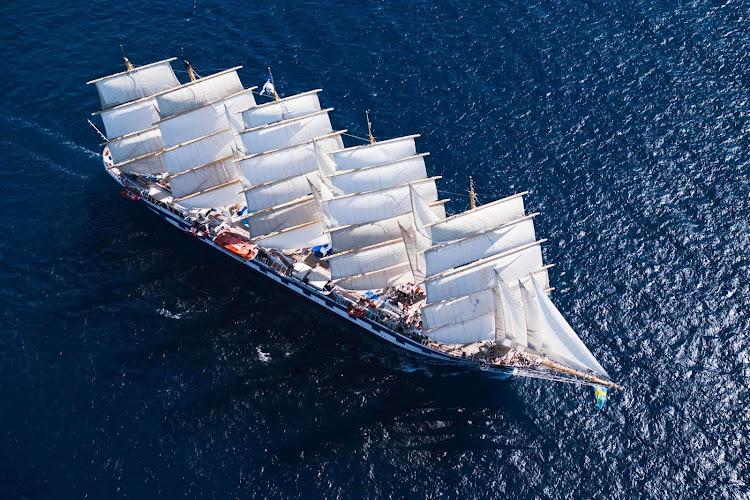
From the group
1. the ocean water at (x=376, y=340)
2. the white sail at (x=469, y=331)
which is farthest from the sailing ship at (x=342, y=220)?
the ocean water at (x=376, y=340)

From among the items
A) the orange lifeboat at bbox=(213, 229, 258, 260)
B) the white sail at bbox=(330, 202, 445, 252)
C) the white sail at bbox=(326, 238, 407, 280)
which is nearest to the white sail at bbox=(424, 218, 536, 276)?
the white sail at bbox=(326, 238, 407, 280)

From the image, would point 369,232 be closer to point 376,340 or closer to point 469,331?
point 376,340

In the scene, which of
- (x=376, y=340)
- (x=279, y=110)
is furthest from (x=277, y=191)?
(x=376, y=340)

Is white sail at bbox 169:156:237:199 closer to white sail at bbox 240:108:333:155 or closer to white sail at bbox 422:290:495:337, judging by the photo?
white sail at bbox 240:108:333:155

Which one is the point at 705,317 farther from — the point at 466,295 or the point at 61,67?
the point at 61,67

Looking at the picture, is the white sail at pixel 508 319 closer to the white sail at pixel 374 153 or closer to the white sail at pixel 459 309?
the white sail at pixel 459 309
